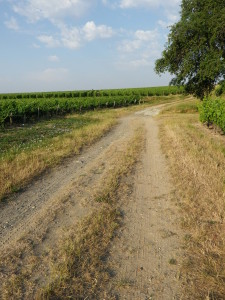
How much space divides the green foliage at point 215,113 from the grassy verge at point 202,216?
19.2 ft

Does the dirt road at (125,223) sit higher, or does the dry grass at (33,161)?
the dry grass at (33,161)

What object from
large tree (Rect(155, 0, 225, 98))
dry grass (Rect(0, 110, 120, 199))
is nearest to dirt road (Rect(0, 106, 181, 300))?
dry grass (Rect(0, 110, 120, 199))

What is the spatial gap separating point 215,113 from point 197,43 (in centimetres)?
697

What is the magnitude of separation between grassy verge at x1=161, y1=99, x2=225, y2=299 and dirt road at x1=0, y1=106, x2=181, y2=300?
0.22m

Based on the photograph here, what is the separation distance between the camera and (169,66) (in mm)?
23172

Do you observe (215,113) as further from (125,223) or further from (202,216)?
(125,223)

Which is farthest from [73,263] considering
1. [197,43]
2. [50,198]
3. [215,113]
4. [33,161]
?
[197,43]

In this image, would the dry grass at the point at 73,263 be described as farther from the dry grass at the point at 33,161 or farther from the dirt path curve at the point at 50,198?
the dry grass at the point at 33,161

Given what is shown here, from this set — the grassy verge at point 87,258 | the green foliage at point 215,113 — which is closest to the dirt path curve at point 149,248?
the grassy verge at point 87,258

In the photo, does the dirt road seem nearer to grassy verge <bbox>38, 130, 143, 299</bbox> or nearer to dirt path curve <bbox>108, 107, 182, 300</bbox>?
dirt path curve <bbox>108, 107, 182, 300</bbox>

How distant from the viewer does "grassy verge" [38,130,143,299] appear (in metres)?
3.58

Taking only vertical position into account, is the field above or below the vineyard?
below

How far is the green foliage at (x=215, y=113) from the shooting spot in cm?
1596

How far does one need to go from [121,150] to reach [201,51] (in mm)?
13403
